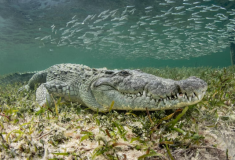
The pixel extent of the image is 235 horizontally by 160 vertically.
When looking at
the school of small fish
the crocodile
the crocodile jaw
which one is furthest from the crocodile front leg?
the school of small fish

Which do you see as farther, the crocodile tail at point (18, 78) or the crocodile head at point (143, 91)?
the crocodile tail at point (18, 78)

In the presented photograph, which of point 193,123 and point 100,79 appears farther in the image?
point 100,79

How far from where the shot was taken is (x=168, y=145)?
1516 mm

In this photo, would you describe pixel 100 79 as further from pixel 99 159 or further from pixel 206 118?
pixel 206 118

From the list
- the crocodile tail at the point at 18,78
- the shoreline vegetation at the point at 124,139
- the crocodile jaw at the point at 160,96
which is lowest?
the crocodile tail at the point at 18,78

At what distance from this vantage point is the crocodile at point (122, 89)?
1.90m

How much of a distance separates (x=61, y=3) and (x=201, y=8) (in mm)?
12620

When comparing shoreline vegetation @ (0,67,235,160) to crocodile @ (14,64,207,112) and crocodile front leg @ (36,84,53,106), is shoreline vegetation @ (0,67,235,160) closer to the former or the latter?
crocodile @ (14,64,207,112)

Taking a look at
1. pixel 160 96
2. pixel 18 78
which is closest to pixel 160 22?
pixel 18 78

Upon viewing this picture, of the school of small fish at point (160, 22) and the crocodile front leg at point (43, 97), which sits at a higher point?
the school of small fish at point (160, 22)

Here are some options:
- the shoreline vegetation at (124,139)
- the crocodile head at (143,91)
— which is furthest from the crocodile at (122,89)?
the shoreline vegetation at (124,139)

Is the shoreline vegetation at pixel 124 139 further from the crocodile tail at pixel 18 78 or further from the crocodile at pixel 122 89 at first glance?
the crocodile tail at pixel 18 78

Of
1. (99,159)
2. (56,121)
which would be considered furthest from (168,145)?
(56,121)

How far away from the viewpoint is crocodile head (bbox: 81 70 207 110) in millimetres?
1878
